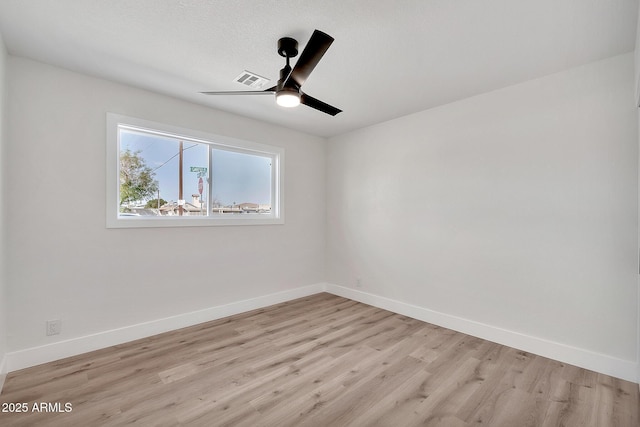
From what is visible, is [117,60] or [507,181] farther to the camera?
[507,181]

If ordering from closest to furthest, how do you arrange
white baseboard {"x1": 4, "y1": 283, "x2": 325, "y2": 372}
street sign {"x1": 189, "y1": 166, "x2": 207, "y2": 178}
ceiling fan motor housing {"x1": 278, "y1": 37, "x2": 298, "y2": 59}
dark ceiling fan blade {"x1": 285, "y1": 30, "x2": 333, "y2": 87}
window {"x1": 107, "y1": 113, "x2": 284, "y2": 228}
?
1. dark ceiling fan blade {"x1": 285, "y1": 30, "x2": 333, "y2": 87}
2. ceiling fan motor housing {"x1": 278, "y1": 37, "x2": 298, "y2": 59}
3. white baseboard {"x1": 4, "y1": 283, "x2": 325, "y2": 372}
4. window {"x1": 107, "y1": 113, "x2": 284, "y2": 228}
5. street sign {"x1": 189, "y1": 166, "x2": 207, "y2": 178}

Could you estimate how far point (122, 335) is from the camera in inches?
109

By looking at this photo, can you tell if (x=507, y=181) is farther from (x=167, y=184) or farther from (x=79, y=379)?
(x=79, y=379)

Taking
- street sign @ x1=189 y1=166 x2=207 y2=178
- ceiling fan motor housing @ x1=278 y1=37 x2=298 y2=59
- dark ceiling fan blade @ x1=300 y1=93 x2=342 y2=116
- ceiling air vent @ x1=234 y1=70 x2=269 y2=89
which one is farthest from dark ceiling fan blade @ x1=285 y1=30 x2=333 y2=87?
street sign @ x1=189 y1=166 x2=207 y2=178

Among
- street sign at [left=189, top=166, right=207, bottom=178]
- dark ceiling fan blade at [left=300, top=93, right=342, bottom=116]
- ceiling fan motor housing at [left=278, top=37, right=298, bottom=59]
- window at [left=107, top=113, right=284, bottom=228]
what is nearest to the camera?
ceiling fan motor housing at [left=278, top=37, right=298, bottom=59]

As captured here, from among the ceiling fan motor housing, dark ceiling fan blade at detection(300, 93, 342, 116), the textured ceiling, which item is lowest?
dark ceiling fan blade at detection(300, 93, 342, 116)

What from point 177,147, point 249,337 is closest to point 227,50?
point 177,147

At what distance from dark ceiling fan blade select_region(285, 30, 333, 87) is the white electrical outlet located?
2.81 meters

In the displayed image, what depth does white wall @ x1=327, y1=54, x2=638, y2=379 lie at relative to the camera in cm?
229

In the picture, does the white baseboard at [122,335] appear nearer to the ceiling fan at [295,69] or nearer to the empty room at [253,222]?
the empty room at [253,222]

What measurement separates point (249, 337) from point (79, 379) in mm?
1348

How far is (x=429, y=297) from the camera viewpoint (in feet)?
11.3

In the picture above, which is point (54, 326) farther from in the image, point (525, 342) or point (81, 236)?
point (525, 342)

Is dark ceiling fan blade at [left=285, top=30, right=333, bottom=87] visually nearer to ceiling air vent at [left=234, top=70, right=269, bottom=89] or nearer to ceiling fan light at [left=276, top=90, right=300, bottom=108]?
ceiling fan light at [left=276, top=90, right=300, bottom=108]
